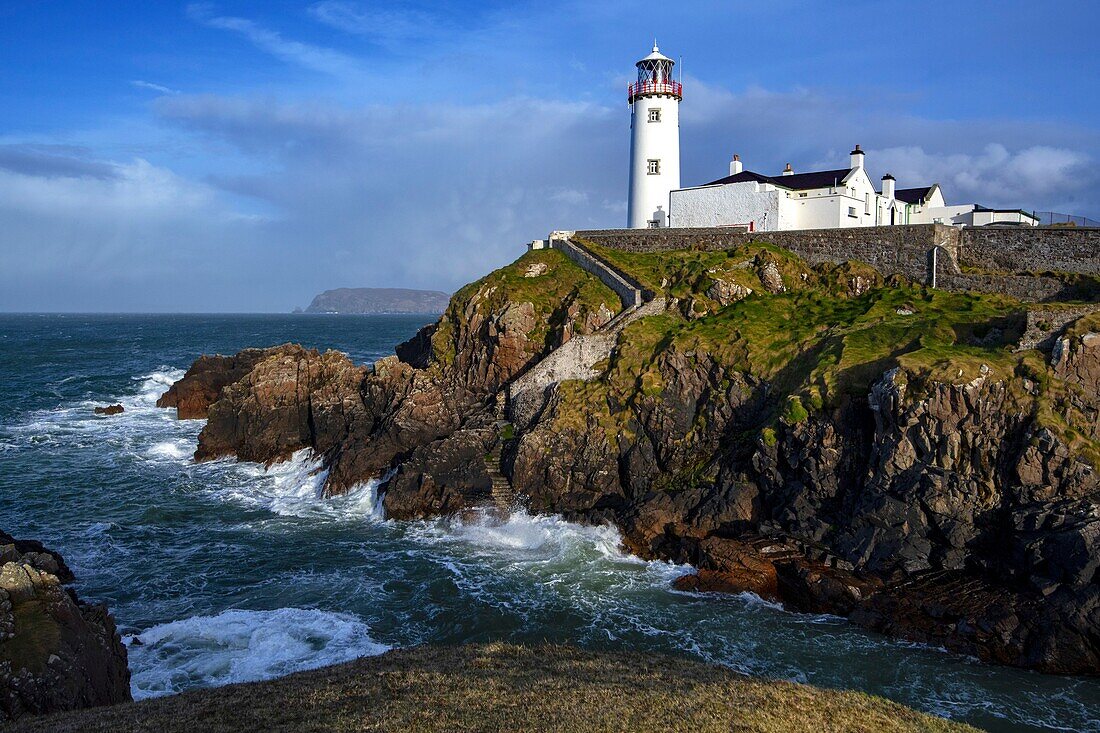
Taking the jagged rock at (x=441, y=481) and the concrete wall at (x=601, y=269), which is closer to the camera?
the jagged rock at (x=441, y=481)

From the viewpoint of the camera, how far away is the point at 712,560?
2697 centimetres

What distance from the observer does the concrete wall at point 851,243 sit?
40719 mm

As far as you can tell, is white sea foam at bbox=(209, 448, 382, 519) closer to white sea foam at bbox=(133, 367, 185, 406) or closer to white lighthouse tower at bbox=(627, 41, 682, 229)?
white sea foam at bbox=(133, 367, 185, 406)

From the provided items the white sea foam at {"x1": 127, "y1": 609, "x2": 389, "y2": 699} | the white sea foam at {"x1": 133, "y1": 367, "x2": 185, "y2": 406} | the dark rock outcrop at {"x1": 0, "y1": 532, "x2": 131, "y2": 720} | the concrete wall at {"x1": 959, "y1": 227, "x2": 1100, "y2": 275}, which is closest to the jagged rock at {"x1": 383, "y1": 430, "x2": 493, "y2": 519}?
the white sea foam at {"x1": 127, "y1": 609, "x2": 389, "y2": 699}

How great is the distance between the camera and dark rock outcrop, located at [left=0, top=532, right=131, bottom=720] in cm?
1600

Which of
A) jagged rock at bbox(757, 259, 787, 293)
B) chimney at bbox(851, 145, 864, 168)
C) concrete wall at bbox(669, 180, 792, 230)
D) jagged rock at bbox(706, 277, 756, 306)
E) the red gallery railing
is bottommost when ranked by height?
jagged rock at bbox(706, 277, 756, 306)

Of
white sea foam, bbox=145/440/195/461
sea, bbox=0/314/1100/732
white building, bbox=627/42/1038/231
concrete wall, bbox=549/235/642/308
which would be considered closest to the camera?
sea, bbox=0/314/1100/732

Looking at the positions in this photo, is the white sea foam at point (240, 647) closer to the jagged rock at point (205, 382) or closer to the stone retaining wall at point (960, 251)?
the stone retaining wall at point (960, 251)

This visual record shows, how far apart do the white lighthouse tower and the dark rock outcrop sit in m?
41.6

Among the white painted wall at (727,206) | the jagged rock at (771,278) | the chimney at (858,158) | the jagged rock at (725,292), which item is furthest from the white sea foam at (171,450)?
the chimney at (858,158)

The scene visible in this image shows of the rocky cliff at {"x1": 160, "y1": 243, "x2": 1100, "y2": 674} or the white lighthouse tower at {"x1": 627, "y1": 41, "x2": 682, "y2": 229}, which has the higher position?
the white lighthouse tower at {"x1": 627, "y1": 41, "x2": 682, "y2": 229}

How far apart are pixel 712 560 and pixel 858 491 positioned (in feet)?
18.7

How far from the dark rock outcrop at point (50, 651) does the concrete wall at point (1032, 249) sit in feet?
131

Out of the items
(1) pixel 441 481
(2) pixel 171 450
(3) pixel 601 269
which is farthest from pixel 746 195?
(2) pixel 171 450
